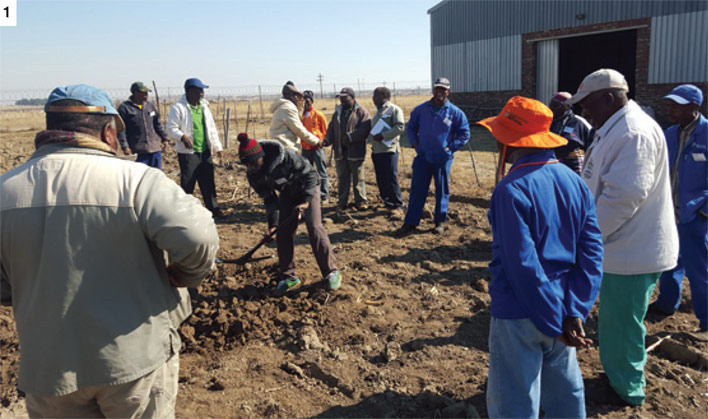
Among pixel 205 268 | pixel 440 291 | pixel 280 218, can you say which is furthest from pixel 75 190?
pixel 440 291

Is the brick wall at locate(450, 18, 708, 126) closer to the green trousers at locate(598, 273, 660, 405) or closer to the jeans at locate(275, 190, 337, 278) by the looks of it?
the jeans at locate(275, 190, 337, 278)

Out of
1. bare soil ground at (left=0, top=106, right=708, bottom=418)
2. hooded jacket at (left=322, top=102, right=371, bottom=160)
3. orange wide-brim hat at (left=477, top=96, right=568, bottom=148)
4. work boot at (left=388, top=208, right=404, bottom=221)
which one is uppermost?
orange wide-brim hat at (left=477, top=96, right=568, bottom=148)

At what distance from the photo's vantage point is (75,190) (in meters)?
1.89

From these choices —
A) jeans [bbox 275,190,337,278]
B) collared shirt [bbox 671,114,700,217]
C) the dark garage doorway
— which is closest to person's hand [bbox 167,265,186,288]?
jeans [bbox 275,190,337,278]

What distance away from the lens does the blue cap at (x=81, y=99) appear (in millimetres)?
2016

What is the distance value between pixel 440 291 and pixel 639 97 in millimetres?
14169

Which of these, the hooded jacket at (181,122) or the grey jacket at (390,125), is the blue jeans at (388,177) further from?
the hooded jacket at (181,122)

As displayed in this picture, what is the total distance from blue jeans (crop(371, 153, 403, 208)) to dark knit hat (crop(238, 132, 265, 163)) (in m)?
3.77

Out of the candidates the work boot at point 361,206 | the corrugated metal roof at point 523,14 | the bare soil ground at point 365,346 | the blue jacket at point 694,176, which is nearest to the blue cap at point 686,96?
the blue jacket at point 694,176

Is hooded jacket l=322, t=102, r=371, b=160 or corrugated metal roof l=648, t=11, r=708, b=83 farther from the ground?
corrugated metal roof l=648, t=11, r=708, b=83

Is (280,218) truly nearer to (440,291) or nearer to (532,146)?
(440,291)

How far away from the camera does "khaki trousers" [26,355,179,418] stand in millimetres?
2002

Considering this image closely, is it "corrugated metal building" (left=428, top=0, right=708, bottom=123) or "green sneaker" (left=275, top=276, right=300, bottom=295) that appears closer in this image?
"green sneaker" (left=275, top=276, right=300, bottom=295)

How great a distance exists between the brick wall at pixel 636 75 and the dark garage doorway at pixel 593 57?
1.11m
